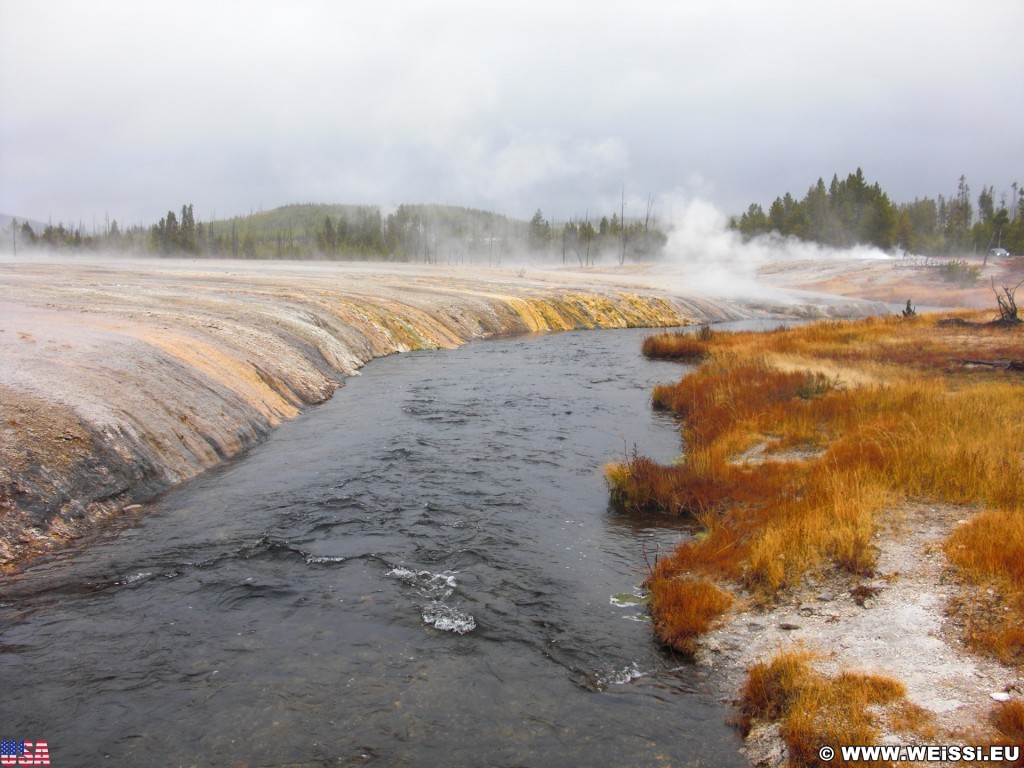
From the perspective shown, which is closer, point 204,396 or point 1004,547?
point 1004,547

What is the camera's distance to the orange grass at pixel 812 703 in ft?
15.5

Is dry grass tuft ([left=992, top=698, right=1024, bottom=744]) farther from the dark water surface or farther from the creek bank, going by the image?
the dark water surface

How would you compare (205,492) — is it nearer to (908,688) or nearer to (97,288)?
(908,688)

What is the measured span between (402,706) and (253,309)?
1711 centimetres

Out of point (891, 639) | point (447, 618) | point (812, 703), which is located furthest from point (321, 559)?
point (891, 639)

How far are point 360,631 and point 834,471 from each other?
6.45 meters

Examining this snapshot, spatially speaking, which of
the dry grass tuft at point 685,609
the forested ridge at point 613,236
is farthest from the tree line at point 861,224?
the dry grass tuft at point 685,609

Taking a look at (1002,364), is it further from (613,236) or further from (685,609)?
(613,236)

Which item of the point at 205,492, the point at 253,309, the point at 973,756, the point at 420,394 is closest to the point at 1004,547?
the point at 973,756

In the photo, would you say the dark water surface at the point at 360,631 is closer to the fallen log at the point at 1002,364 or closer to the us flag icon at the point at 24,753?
the us flag icon at the point at 24,753

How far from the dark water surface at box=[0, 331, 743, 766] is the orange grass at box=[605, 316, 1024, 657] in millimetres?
856

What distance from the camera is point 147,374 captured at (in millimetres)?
11797

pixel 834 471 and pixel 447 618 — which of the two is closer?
pixel 447 618

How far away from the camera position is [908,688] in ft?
16.8
